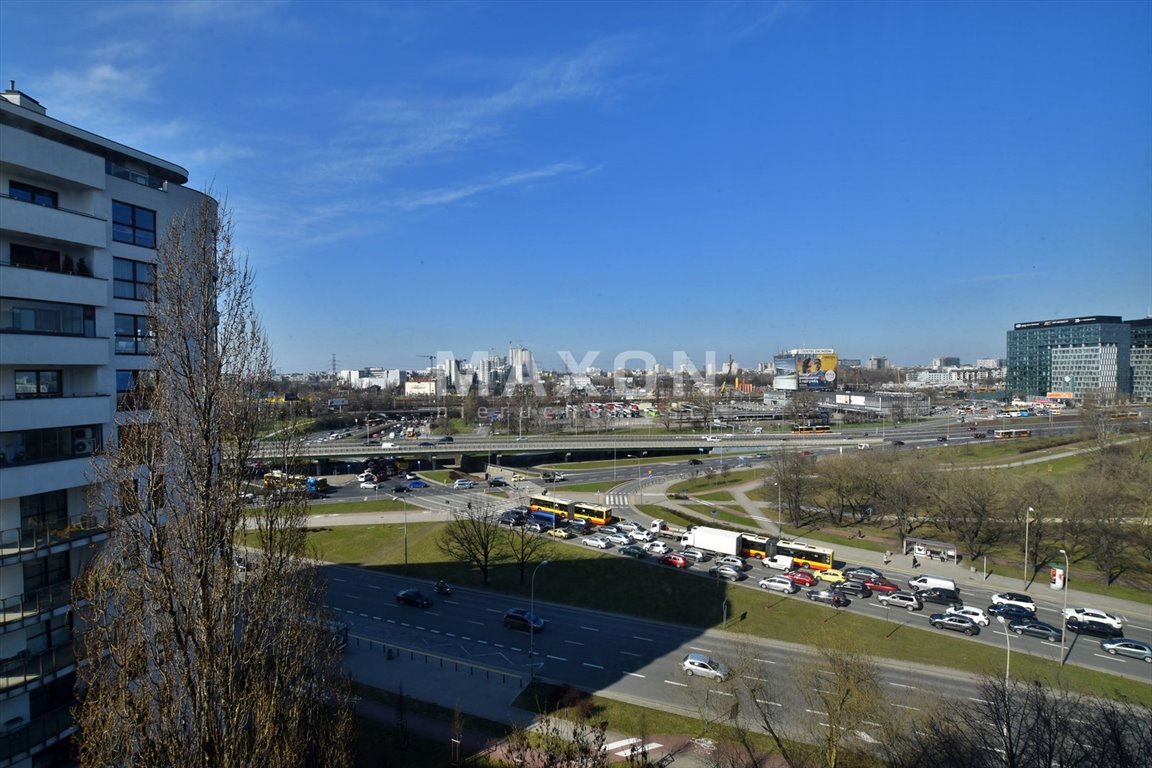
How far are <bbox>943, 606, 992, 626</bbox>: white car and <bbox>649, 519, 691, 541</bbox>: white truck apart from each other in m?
12.1

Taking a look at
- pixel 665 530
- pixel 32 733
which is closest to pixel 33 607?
pixel 32 733

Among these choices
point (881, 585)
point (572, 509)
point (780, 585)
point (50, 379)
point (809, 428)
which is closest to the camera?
point (50, 379)

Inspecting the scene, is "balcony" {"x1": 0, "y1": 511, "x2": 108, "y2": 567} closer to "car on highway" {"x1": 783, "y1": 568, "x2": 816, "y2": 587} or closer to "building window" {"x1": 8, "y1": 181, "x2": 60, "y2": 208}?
"building window" {"x1": 8, "y1": 181, "x2": 60, "y2": 208}

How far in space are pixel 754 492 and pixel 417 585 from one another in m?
22.8

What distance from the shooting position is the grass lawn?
16.9m

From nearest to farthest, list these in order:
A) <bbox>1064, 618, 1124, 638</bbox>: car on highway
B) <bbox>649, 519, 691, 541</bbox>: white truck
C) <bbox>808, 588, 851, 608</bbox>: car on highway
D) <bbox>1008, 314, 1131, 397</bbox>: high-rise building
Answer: <bbox>1064, 618, 1124, 638</bbox>: car on highway, <bbox>808, 588, 851, 608</bbox>: car on highway, <bbox>649, 519, 691, 541</bbox>: white truck, <bbox>1008, 314, 1131, 397</bbox>: high-rise building

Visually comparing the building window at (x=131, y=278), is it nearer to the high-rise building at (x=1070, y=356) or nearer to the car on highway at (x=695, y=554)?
the car on highway at (x=695, y=554)

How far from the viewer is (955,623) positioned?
19.3 metres

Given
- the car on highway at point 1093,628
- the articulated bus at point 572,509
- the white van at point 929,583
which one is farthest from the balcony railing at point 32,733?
the car on highway at point 1093,628

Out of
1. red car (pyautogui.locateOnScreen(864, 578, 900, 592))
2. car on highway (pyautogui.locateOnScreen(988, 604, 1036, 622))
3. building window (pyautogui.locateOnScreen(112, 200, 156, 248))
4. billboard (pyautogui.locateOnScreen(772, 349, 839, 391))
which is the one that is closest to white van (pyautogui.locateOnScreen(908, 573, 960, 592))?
red car (pyautogui.locateOnScreen(864, 578, 900, 592))

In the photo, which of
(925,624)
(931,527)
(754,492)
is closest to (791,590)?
(925,624)

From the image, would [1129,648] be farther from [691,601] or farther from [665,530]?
[665,530]

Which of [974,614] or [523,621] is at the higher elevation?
[523,621]

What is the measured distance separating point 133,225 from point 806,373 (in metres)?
120
